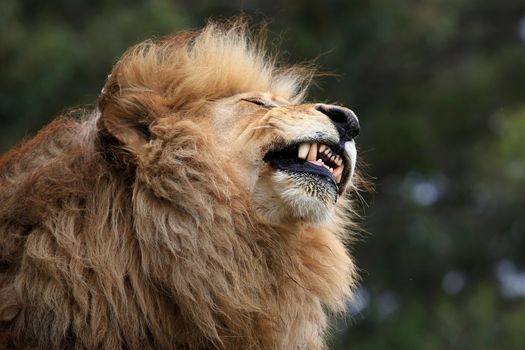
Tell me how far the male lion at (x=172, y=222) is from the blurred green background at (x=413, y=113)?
19.3 feet

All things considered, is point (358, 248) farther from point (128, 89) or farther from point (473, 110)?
point (128, 89)

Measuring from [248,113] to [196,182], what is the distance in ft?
1.65

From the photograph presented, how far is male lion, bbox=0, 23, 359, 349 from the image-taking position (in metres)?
4.64

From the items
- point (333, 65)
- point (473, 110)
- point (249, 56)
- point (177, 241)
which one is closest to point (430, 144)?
point (473, 110)

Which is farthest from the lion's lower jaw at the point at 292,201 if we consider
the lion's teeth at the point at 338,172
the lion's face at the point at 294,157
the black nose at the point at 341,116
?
the black nose at the point at 341,116

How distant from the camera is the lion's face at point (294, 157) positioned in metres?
4.84

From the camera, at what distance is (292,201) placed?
4820 millimetres

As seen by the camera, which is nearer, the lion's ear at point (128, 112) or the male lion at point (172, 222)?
the male lion at point (172, 222)

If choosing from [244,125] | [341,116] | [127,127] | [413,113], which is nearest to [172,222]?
[127,127]

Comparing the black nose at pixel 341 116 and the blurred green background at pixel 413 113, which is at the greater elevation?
the black nose at pixel 341 116

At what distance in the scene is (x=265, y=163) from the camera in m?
4.93

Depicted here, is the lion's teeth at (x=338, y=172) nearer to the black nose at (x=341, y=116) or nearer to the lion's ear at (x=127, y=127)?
the black nose at (x=341, y=116)

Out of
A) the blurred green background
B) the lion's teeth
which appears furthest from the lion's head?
the blurred green background

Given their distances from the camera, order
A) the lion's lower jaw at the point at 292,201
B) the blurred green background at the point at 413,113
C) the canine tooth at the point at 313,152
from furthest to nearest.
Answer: the blurred green background at the point at 413,113
the canine tooth at the point at 313,152
the lion's lower jaw at the point at 292,201
